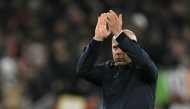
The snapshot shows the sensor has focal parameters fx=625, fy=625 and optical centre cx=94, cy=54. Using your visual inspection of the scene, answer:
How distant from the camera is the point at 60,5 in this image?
13867 millimetres

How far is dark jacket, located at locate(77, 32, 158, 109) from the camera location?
4.91 meters

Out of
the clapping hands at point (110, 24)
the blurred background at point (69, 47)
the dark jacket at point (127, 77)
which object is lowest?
the blurred background at point (69, 47)

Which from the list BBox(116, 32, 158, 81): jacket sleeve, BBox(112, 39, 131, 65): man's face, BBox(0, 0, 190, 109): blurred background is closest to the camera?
BBox(116, 32, 158, 81): jacket sleeve

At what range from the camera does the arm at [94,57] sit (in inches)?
204

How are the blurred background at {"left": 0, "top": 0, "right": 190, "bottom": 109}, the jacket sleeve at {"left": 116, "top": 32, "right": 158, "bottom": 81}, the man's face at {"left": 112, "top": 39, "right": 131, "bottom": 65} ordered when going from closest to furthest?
the jacket sleeve at {"left": 116, "top": 32, "right": 158, "bottom": 81} < the man's face at {"left": 112, "top": 39, "right": 131, "bottom": 65} < the blurred background at {"left": 0, "top": 0, "right": 190, "bottom": 109}

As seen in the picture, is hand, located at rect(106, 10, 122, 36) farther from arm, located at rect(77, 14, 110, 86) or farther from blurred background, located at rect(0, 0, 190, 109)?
blurred background, located at rect(0, 0, 190, 109)

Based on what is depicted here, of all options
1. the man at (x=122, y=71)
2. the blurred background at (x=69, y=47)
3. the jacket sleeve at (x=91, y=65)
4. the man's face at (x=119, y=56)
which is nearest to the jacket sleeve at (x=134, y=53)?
the man at (x=122, y=71)

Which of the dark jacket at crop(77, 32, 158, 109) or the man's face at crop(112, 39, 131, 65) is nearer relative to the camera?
the dark jacket at crop(77, 32, 158, 109)

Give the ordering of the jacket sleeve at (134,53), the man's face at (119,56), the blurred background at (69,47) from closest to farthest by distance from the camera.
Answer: the jacket sleeve at (134,53) → the man's face at (119,56) → the blurred background at (69,47)

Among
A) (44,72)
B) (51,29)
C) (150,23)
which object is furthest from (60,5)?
(44,72)

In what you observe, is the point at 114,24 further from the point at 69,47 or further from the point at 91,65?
the point at 69,47

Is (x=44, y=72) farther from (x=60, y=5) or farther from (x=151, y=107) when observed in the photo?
(x=151, y=107)

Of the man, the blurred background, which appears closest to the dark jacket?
the man

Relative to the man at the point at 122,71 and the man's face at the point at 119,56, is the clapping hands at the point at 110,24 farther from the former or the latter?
the man's face at the point at 119,56
